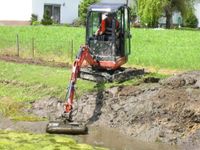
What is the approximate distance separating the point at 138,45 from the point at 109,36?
577 inches

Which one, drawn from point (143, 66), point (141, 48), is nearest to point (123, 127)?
point (143, 66)

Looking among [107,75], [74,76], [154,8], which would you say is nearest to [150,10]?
[154,8]

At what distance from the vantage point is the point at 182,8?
181 ft

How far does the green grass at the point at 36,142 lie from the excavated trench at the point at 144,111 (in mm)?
732

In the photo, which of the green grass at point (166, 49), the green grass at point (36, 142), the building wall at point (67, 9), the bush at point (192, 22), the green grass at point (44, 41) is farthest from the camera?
the bush at point (192, 22)

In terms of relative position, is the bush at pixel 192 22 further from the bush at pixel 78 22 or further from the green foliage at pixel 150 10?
the bush at pixel 78 22

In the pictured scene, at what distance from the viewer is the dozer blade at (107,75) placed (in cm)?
1958

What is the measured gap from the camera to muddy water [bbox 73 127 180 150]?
49.7ft

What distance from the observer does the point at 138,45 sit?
3428cm

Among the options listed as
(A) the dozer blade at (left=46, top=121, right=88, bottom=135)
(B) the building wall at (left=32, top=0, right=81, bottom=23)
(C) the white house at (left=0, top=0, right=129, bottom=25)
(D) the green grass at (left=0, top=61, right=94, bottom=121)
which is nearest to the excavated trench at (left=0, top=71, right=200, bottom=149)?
(A) the dozer blade at (left=46, top=121, right=88, bottom=135)

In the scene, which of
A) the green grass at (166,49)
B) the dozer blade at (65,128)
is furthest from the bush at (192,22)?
the dozer blade at (65,128)

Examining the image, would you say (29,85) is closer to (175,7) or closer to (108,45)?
(108,45)

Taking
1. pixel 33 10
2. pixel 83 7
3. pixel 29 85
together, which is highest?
pixel 83 7

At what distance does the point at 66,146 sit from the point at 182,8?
42488 mm
